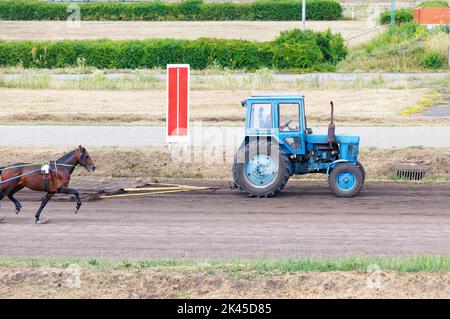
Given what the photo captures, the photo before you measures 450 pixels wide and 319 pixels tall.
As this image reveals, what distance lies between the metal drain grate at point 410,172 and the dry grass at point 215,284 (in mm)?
9259

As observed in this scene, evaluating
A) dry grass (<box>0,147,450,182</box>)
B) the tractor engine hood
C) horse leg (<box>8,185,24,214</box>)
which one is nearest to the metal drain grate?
dry grass (<box>0,147,450,182</box>)

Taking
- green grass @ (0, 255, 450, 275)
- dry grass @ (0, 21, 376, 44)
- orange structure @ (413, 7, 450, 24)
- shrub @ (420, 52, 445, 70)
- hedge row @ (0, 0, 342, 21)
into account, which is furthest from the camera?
hedge row @ (0, 0, 342, 21)

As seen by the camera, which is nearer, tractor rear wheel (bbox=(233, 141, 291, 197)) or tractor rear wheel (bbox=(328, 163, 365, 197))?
tractor rear wheel (bbox=(233, 141, 291, 197))

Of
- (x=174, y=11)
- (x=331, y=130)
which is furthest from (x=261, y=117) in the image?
(x=174, y=11)

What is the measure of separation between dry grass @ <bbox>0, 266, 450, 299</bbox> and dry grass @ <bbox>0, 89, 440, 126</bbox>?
16911 millimetres

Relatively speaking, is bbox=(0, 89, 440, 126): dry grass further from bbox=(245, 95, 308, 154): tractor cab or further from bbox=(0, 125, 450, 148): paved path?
bbox=(245, 95, 308, 154): tractor cab

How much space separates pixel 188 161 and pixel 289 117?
477cm

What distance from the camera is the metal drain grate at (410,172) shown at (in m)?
22.3

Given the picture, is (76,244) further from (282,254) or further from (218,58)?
(218,58)

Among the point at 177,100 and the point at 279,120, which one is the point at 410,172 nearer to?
the point at 279,120

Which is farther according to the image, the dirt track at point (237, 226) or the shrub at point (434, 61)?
the shrub at point (434, 61)

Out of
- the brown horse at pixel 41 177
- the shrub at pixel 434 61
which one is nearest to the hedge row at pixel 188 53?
the shrub at pixel 434 61

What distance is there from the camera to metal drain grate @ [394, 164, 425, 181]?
878 inches

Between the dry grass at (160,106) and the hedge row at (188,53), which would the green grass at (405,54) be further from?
the dry grass at (160,106)
